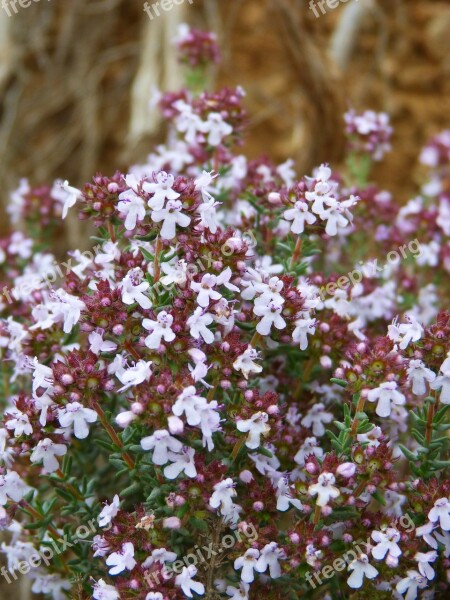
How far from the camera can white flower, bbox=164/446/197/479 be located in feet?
5.97

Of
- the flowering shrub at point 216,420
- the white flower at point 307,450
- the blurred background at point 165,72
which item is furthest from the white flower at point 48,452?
the blurred background at point 165,72

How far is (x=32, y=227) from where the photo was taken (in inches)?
124

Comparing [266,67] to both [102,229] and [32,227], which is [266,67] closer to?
[32,227]

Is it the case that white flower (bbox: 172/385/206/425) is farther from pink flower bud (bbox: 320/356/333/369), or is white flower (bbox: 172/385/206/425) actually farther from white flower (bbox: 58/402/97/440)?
pink flower bud (bbox: 320/356/333/369)

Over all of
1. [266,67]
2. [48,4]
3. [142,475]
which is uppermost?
[48,4]

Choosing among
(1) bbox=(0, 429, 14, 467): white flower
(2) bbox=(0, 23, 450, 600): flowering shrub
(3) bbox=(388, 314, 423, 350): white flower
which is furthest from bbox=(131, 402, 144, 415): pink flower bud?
(3) bbox=(388, 314, 423, 350): white flower

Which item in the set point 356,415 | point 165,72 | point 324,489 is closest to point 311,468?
point 324,489

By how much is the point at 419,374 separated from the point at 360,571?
51 cm

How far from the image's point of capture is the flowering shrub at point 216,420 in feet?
6.19

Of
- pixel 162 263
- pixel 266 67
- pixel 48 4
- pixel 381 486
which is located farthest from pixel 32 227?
pixel 266 67

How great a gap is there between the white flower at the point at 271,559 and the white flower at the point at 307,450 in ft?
0.85

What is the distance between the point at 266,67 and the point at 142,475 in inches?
151

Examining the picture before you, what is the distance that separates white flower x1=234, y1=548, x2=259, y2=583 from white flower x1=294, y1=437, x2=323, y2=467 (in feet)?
0.98

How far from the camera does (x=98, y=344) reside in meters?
1.96
